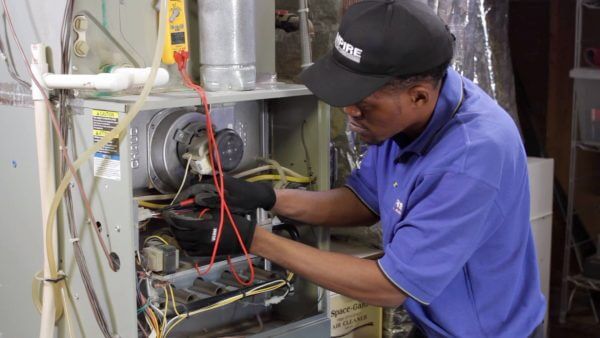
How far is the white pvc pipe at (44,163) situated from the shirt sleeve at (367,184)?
2.48 feet

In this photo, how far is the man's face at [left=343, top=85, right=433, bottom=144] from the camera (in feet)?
5.32

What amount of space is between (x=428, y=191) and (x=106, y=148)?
655 mm

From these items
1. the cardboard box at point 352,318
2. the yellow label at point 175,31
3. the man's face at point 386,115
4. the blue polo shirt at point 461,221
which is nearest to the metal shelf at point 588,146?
the cardboard box at point 352,318

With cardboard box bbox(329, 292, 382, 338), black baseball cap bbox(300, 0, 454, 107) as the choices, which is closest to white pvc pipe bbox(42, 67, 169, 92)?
black baseball cap bbox(300, 0, 454, 107)

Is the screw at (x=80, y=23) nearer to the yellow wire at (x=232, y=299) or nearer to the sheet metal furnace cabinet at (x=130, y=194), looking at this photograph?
the sheet metal furnace cabinet at (x=130, y=194)

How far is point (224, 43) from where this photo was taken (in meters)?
1.73

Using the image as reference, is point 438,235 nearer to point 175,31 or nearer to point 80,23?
point 175,31

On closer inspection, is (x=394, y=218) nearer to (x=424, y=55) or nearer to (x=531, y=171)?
(x=424, y=55)

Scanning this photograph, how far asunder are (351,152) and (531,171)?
975mm

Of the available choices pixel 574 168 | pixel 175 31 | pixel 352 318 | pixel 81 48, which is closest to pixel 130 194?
pixel 81 48

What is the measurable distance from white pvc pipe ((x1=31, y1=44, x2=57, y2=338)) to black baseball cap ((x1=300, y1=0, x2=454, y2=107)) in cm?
54

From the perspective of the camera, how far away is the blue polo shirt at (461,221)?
159cm

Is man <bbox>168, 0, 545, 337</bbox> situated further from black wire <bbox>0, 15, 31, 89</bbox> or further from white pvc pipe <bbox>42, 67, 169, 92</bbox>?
black wire <bbox>0, 15, 31, 89</bbox>

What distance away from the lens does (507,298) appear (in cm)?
175
